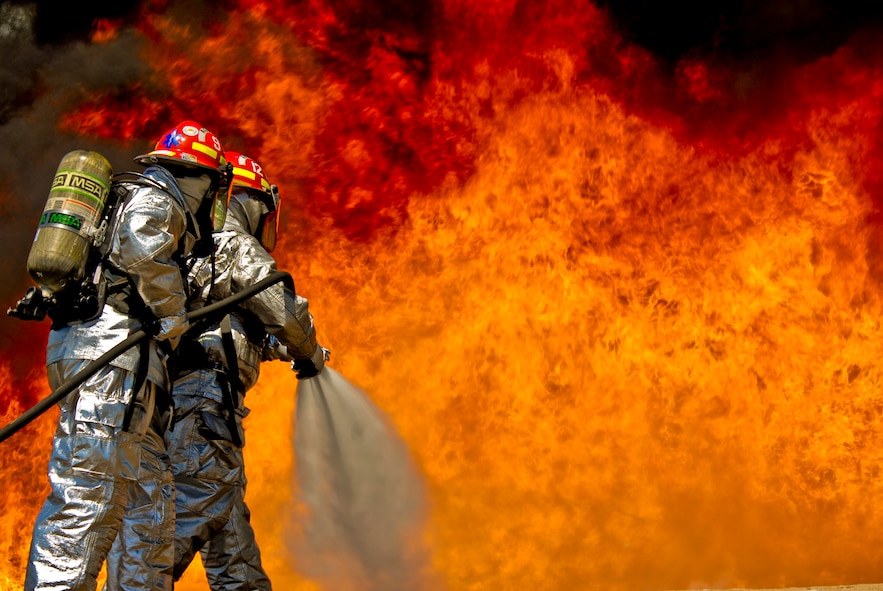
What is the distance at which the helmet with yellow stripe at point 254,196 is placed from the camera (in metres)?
4.89

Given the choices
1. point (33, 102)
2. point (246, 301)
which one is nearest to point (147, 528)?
point (246, 301)

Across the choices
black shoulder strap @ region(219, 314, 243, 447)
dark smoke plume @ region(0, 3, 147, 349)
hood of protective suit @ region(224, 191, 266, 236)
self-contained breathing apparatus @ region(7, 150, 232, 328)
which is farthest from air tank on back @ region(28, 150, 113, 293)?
dark smoke plume @ region(0, 3, 147, 349)

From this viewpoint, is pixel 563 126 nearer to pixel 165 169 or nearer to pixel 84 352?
pixel 165 169

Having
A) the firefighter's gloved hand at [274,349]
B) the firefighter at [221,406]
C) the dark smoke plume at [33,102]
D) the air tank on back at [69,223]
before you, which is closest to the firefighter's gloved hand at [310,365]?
the firefighter at [221,406]

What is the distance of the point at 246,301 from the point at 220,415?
555 millimetres

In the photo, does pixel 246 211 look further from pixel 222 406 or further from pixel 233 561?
pixel 233 561

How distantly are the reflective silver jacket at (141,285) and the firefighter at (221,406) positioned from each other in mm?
675

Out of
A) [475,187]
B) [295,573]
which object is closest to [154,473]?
[295,573]

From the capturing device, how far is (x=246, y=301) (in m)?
4.34

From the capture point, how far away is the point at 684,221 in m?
6.96

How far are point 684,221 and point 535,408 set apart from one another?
180 cm

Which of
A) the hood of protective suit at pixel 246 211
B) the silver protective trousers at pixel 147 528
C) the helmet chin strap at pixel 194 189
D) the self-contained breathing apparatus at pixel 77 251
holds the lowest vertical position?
the silver protective trousers at pixel 147 528

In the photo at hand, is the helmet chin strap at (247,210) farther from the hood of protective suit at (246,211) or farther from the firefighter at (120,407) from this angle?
the firefighter at (120,407)

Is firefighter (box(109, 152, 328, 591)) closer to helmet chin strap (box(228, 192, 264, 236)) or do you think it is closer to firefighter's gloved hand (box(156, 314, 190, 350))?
helmet chin strap (box(228, 192, 264, 236))
